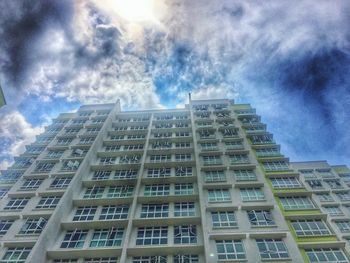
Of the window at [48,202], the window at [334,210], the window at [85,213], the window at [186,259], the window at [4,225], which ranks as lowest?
the window at [186,259]

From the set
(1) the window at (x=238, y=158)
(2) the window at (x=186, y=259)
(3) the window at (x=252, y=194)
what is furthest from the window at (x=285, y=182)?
(2) the window at (x=186, y=259)

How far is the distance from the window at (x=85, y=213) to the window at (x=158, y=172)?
24.4ft

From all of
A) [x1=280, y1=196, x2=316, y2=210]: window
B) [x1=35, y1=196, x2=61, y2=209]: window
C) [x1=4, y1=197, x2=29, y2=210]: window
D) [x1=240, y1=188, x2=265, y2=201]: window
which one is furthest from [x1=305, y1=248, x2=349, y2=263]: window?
[x1=4, y1=197, x2=29, y2=210]: window

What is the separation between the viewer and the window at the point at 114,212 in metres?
25.7

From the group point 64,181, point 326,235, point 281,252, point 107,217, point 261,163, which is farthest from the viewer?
point 261,163

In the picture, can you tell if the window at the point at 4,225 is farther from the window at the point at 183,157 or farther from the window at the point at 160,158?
the window at the point at 183,157

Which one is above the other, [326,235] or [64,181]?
[64,181]

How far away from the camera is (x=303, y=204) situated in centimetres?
2583

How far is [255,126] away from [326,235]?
19.0 metres

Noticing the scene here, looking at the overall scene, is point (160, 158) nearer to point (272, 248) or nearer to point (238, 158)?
point (238, 158)

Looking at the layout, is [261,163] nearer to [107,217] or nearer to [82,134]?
[107,217]

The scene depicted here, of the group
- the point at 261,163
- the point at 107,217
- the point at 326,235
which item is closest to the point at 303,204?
the point at 326,235

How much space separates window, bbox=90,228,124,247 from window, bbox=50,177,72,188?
7.31m

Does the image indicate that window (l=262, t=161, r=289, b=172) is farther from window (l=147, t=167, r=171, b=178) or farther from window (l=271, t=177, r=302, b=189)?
window (l=147, t=167, r=171, b=178)
